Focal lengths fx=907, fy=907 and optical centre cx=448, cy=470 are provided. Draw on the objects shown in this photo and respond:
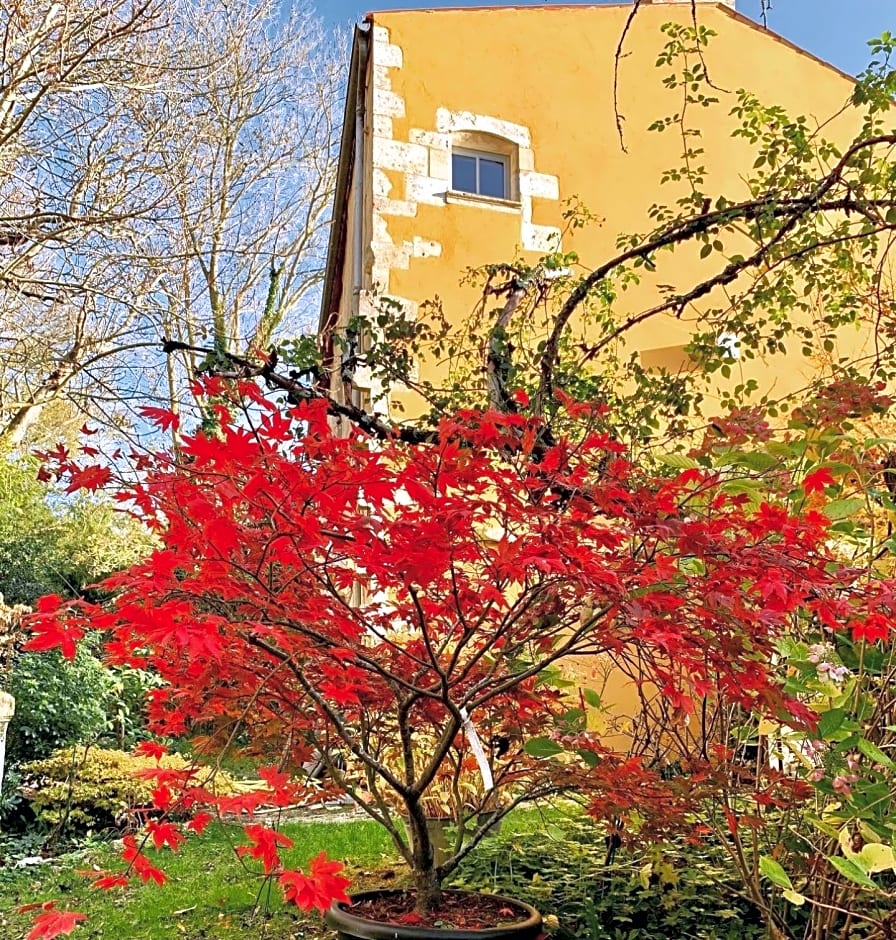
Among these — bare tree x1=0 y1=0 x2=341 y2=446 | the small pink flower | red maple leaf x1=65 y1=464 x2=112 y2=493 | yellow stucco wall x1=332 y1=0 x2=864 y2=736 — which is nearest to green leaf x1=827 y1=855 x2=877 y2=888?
the small pink flower

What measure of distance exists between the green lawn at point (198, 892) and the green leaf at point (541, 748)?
0.97m

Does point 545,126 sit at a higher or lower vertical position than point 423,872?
higher

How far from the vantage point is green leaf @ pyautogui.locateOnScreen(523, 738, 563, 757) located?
8.32 ft

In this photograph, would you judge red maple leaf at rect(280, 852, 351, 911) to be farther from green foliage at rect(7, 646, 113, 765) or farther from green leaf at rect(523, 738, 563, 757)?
green foliage at rect(7, 646, 113, 765)

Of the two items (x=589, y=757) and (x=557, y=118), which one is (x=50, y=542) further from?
(x=589, y=757)

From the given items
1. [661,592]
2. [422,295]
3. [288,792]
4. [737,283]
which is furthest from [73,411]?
[661,592]

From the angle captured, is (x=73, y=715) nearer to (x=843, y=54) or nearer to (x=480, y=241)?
(x=480, y=241)

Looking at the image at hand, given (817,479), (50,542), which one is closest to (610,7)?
(817,479)

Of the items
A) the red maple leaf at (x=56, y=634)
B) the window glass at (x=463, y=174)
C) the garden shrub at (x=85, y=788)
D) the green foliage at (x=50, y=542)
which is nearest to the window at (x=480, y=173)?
the window glass at (x=463, y=174)

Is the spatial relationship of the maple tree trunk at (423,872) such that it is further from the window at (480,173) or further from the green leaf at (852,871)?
the window at (480,173)

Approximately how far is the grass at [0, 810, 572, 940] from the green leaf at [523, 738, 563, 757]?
1082 mm

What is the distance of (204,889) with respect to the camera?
4.10 meters

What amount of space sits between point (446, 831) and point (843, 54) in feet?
24.8

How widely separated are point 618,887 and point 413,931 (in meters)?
1.27
